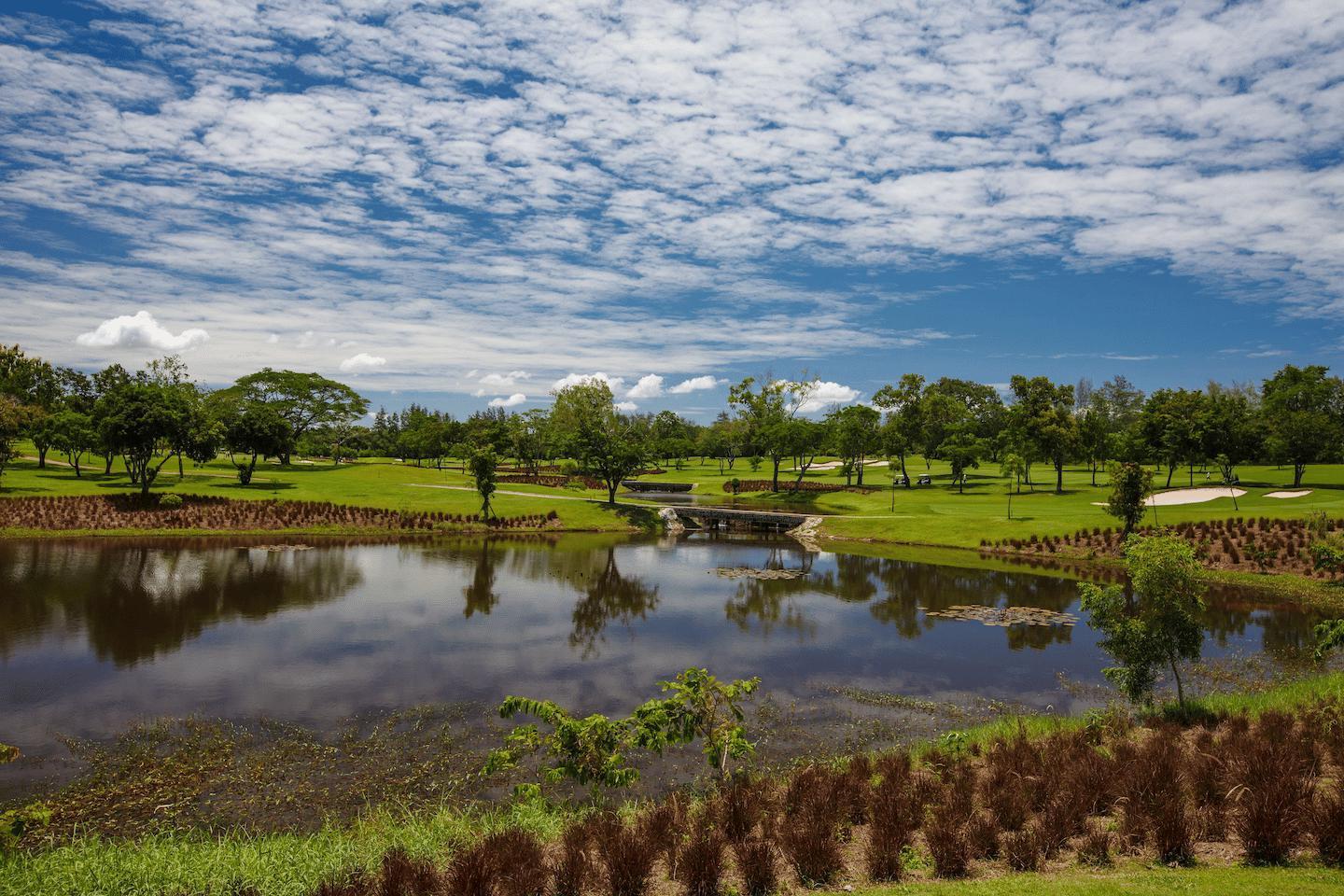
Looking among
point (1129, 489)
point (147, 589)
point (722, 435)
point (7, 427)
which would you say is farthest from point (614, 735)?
point (722, 435)

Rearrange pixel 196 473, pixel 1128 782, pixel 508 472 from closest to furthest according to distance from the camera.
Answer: pixel 1128 782, pixel 196 473, pixel 508 472

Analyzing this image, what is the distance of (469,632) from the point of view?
22656 mm

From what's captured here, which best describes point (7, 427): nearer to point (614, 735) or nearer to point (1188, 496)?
point (614, 735)

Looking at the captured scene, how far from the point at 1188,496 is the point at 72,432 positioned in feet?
305

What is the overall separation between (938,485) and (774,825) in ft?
259

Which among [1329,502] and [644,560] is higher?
[1329,502]

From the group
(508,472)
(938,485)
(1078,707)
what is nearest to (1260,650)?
(1078,707)

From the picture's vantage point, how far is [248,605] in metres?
24.8

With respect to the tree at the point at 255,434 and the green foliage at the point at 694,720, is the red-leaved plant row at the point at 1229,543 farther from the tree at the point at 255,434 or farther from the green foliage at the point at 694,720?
the tree at the point at 255,434

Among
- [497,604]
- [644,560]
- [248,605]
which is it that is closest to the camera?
[248,605]

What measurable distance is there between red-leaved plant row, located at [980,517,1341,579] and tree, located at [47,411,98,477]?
73.1 metres

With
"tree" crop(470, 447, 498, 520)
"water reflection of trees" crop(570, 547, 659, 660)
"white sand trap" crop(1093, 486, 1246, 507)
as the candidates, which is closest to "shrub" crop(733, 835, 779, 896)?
"water reflection of trees" crop(570, 547, 659, 660)

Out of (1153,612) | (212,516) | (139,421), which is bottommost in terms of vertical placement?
(212,516)

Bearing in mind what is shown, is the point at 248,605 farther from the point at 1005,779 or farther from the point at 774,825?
the point at 1005,779
